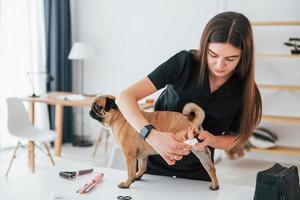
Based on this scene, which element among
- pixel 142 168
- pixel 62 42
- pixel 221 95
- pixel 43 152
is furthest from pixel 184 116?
pixel 62 42

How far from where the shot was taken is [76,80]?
5.14 meters

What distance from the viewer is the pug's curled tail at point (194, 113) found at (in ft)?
4.55

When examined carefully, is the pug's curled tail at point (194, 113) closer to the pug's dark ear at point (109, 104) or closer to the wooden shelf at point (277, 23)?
the pug's dark ear at point (109, 104)

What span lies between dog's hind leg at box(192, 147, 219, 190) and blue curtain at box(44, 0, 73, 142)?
3.65m

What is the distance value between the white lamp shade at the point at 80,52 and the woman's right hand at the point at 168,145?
3399 millimetres

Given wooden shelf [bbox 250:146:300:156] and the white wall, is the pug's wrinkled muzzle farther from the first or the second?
the white wall

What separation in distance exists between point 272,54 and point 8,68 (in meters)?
2.99

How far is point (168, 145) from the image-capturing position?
125 cm

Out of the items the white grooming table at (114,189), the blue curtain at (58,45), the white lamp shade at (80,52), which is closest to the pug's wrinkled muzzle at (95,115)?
the white grooming table at (114,189)

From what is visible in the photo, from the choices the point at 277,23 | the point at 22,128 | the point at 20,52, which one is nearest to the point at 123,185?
the point at 22,128

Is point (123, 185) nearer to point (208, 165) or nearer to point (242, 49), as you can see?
point (208, 165)

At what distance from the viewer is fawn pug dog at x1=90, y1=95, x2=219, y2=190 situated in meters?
1.39

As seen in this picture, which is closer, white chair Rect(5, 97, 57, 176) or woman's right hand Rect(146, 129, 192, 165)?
woman's right hand Rect(146, 129, 192, 165)

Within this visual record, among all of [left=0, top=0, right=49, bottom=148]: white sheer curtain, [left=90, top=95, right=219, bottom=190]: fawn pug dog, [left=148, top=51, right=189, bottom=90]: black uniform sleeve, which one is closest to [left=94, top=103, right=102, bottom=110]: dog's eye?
[left=90, top=95, right=219, bottom=190]: fawn pug dog
